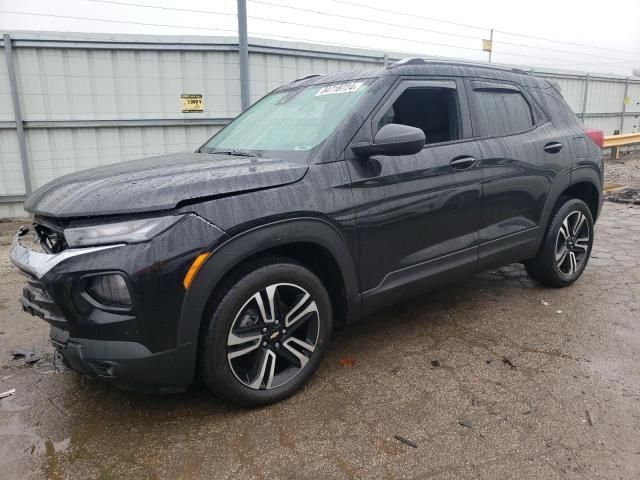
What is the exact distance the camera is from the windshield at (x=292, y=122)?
2869mm

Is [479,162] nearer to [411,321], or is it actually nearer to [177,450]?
[411,321]

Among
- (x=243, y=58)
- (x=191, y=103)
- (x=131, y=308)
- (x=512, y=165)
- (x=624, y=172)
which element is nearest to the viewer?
(x=131, y=308)

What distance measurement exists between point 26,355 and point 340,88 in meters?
2.74

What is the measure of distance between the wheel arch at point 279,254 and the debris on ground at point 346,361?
15.3 inches

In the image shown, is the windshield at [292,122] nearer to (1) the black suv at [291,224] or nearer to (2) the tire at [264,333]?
(1) the black suv at [291,224]

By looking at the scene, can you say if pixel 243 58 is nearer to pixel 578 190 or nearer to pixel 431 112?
pixel 431 112

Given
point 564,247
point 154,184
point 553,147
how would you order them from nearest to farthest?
point 154,184, point 553,147, point 564,247

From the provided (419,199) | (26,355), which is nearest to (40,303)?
(26,355)

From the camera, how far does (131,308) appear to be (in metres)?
2.10

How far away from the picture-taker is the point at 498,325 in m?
3.59

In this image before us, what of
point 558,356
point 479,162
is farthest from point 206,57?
point 558,356

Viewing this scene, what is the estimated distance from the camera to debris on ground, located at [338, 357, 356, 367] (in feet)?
10.0

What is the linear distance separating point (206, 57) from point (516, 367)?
6882mm

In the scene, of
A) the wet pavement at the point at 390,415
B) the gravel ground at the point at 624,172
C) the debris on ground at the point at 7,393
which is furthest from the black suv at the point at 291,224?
the gravel ground at the point at 624,172
